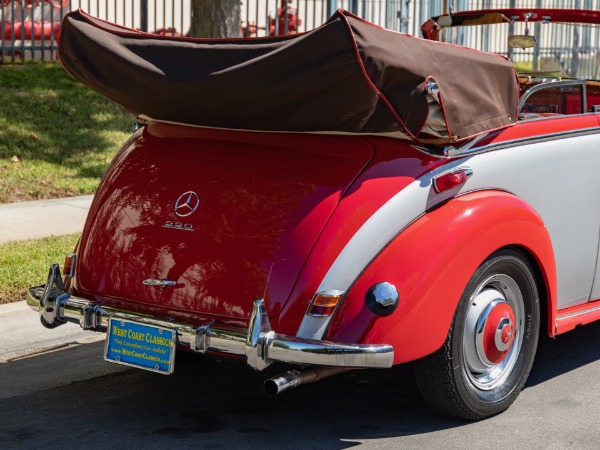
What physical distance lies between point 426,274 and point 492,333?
24.1 inches

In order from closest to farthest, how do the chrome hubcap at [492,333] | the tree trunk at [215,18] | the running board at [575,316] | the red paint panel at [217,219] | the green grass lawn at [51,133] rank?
the red paint panel at [217,219] → the chrome hubcap at [492,333] → the running board at [575,316] → the green grass lawn at [51,133] → the tree trunk at [215,18]

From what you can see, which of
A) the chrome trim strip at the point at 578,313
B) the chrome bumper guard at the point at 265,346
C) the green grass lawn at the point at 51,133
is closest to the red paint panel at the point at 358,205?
the chrome bumper guard at the point at 265,346

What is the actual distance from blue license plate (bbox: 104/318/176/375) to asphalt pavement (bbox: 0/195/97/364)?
1461 mm

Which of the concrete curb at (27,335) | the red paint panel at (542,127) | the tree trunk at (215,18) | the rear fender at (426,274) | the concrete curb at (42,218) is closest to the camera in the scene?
the rear fender at (426,274)

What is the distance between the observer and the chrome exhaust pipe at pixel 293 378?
4258 mm

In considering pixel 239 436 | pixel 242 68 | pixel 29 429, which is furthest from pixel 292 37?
pixel 29 429

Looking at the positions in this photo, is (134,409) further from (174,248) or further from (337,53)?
(337,53)

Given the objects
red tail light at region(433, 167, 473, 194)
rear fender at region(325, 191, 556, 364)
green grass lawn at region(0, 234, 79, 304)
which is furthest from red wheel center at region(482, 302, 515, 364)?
green grass lawn at region(0, 234, 79, 304)

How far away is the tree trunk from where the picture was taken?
38.6 feet

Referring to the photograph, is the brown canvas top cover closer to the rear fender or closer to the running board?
the rear fender

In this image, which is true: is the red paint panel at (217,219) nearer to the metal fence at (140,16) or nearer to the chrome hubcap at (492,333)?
the chrome hubcap at (492,333)

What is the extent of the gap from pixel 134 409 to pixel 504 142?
7.12 ft

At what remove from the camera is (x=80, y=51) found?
16.1 feet

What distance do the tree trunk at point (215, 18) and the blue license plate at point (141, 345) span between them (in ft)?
24.6
